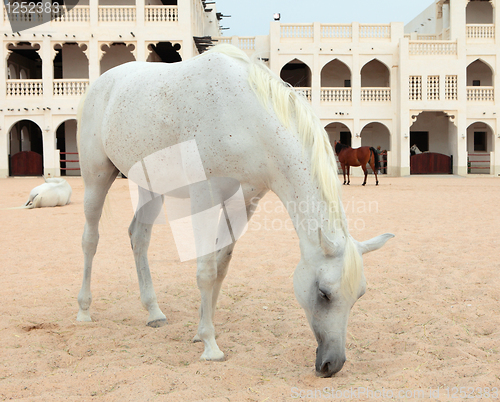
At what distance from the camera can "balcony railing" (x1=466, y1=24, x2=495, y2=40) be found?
26.0 meters

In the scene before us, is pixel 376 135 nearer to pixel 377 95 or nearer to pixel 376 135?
pixel 376 135

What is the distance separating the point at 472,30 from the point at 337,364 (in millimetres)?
28851

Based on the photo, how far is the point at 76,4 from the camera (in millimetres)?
24516

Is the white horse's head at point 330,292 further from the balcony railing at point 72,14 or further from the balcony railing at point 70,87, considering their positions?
the balcony railing at point 72,14

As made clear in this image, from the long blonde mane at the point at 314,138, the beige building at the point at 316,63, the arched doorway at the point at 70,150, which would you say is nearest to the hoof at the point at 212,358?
the long blonde mane at the point at 314,138

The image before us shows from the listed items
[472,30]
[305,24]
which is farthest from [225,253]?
[472,30]

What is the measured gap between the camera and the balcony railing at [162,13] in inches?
914

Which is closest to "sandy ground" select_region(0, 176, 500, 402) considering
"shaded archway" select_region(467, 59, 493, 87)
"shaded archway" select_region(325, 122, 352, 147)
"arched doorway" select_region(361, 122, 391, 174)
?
"shaded archway" select_region(325, 122, 352, 147)

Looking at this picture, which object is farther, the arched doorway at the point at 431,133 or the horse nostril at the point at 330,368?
the arched doorway at the point at 431,133

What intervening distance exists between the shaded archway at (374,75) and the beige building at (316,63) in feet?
11.5

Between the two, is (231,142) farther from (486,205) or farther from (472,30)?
(472,30)

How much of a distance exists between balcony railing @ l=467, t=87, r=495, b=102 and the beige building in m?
0.05

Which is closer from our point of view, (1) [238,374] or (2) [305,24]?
(1) [238,374]

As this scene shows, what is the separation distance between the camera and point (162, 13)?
23.3 metres
